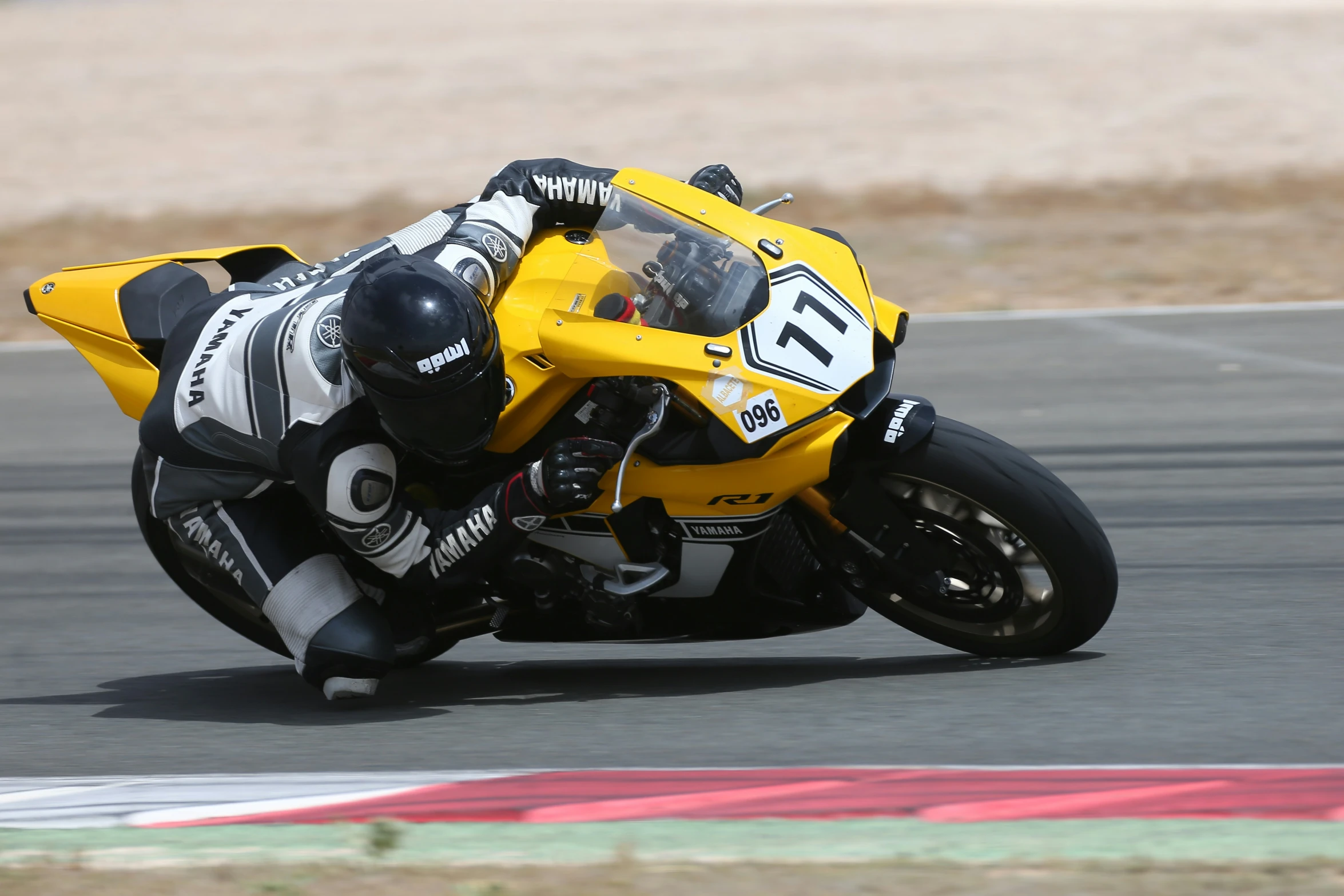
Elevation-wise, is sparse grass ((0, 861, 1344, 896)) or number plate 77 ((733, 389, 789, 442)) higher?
number plate 77 ((733, 389, 789, 442))

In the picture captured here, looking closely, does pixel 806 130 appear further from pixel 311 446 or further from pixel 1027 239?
pixel 311 446

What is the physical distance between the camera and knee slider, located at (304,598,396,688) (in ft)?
14.6

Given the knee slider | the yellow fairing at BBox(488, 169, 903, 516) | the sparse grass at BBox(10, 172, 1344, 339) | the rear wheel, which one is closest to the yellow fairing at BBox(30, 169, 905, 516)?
the yellow fairing at BBox(488, 169, 903, 516)

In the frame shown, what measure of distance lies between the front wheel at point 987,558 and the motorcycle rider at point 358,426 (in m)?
0.77

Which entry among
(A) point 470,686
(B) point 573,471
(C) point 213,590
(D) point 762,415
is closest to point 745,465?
(D) point 762,415

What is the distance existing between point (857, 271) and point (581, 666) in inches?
60.7

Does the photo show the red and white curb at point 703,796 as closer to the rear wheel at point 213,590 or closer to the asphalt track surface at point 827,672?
the asphalt track surface at point 827,672

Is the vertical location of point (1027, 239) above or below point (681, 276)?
below

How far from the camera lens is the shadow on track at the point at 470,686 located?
15.1 feet

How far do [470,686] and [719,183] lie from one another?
161 centimetres

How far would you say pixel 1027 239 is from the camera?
500 inches

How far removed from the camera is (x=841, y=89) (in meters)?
18.5

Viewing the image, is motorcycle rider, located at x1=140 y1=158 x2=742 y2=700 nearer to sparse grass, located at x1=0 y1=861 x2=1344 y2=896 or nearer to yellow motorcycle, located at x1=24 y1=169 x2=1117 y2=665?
yellow motorcycle, located at x1=24 y1=169 x2=1117 y2=665

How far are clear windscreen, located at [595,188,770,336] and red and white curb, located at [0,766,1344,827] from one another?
42.2 inches
